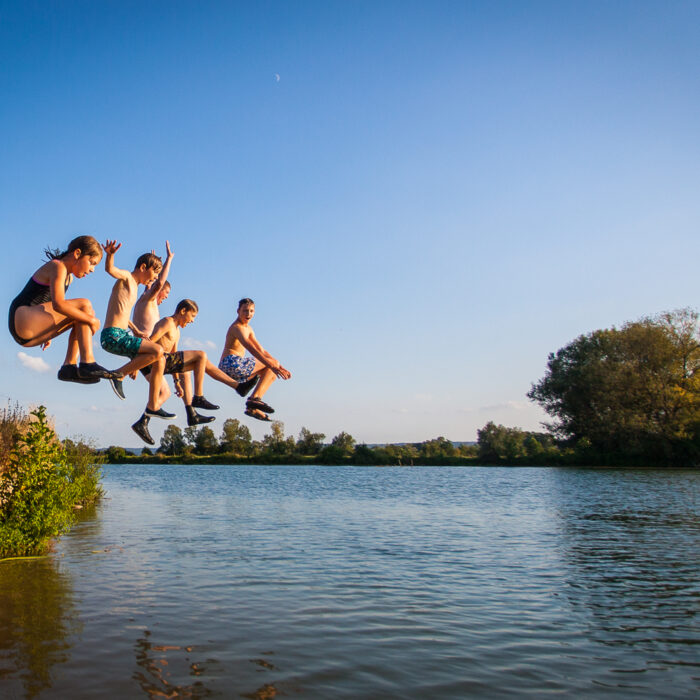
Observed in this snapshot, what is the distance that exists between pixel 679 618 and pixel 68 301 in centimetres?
1543

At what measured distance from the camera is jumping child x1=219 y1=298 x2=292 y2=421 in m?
7.04

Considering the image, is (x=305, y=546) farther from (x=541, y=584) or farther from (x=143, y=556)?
(x=541, y=584)

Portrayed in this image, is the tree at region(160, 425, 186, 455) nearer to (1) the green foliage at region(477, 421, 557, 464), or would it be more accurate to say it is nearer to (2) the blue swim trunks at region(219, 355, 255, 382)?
(2) the blue swim trunks at region(219, 355, 255, 382)

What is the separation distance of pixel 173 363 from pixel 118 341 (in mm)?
706

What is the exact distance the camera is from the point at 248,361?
283 inches

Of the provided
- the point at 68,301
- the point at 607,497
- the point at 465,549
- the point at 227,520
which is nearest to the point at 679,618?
the point at 465,549

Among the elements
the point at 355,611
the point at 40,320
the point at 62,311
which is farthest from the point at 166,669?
the point at 62,311

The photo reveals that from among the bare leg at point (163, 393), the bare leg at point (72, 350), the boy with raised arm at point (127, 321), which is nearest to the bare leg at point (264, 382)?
the bare leg at point (163, 393)

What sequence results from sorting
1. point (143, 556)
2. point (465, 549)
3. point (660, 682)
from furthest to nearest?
point (465, 549), point (143, 556), point (660, 682)

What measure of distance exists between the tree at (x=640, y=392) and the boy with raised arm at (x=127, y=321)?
78.2 m

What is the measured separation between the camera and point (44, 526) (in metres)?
18.9

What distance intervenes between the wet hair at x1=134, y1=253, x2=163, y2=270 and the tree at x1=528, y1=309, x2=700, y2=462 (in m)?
78.2

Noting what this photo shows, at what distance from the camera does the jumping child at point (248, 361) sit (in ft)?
23.1

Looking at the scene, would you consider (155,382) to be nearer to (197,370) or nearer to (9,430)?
(197,370)
